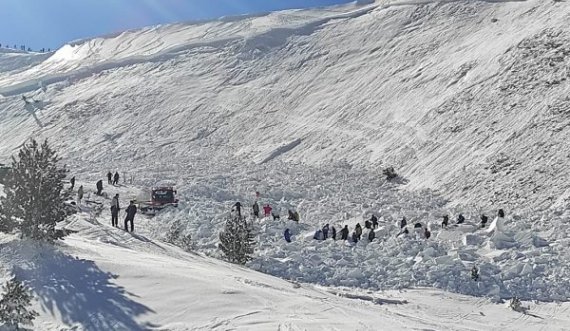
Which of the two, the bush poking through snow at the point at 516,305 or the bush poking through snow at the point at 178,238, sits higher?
the bush poking through snow at the point at 178,238

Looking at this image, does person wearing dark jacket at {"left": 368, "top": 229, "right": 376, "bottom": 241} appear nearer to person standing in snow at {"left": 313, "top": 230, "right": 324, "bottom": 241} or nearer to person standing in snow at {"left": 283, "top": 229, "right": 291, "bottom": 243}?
person standing in snow at {"left": 313, "top": 230, "right": 324, "bottom": 241}

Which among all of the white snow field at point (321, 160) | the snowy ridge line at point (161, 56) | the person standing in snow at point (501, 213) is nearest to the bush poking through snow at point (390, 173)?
the white snow field at point (321, 160)

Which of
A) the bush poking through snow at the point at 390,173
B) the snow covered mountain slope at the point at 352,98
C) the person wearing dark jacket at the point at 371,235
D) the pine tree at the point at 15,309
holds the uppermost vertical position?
the snow covered mountain slope at the point at 352,98

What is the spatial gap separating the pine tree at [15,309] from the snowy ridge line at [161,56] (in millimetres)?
72884

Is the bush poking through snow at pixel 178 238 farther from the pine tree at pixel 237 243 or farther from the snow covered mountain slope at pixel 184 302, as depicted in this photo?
the snow covered mountain slope at pixel 184 302

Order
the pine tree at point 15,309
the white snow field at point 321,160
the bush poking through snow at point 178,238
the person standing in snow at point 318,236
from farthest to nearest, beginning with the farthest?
1. the person standing in snow at point 318,236
2. the bush poking through snow at point 178,238
3. the white snow field at point 321,160
4. the pine tree at point 15,309

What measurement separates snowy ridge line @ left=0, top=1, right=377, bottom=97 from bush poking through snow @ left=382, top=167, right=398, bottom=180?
44654 millimetres

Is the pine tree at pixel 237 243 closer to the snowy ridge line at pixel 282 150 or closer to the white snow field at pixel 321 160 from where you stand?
the white snow field at pixel 321 160

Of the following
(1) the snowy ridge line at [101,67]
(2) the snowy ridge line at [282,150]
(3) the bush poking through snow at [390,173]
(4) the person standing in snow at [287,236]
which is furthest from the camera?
(1) the snowy ridge line at [101,67]

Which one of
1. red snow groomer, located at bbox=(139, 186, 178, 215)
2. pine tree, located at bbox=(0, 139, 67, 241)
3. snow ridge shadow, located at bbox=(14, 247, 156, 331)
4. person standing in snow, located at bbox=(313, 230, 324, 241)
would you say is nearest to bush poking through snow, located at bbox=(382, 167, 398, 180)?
red snow groomer, located at bbox=(139, 186, 178, 215)

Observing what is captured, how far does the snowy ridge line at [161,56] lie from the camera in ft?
272

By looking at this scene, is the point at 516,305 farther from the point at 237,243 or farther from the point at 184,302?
the point at 184,302

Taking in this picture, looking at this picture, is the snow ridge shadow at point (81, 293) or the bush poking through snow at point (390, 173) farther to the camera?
the bush poking through snow at point (390, 173)

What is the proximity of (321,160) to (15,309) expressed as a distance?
36.7 metres
